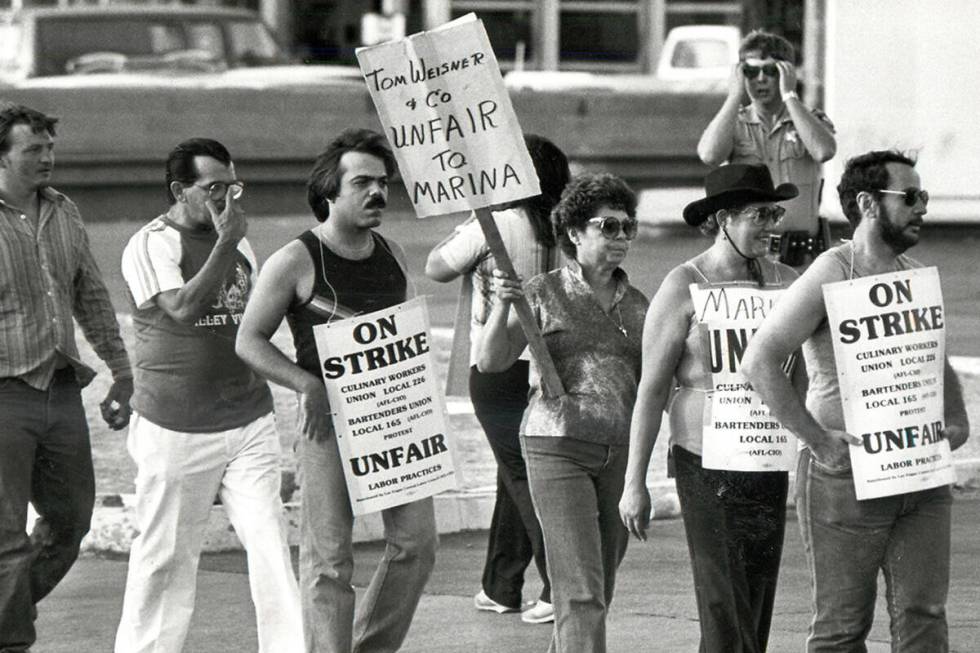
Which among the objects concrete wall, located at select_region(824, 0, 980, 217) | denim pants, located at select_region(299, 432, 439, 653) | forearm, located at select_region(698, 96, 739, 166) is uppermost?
forearm, located at select_region(698, 96, 739, 166)

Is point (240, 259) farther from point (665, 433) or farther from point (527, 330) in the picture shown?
point (665, 433)

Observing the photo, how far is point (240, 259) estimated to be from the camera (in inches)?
280

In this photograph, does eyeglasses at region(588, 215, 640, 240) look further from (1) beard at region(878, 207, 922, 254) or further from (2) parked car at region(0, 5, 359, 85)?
(2) parked car at region(0, 5, 359, 85)

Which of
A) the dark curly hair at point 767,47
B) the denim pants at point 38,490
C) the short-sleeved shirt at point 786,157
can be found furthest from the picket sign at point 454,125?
the dark curly hair at point 767,47

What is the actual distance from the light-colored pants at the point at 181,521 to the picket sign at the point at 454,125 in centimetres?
104

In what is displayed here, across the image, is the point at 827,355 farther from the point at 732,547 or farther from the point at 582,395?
the point at 582,395

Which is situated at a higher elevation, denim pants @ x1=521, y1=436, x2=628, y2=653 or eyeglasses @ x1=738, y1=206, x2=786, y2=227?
eyeglasses @ x1=738, y1=206, x2=786, y2=227

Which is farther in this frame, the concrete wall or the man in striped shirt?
the concrete wall

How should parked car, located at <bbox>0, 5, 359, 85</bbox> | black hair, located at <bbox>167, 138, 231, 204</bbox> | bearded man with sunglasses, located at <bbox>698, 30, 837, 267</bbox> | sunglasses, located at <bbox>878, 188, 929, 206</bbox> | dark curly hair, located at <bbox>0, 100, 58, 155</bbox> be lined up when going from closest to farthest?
sunglasses, located at <bbox>878, 188, 929, 206</bbox>
black hair, located at <bbox>167, 138, 231, 204</bbox>
dark curly hair, located at <bbox>0, 100, 58, 155</bbox>
bearded man with sunglasses, located at <bbox>698, 30, 837, 267</bbox>
parked car, located at <bbox>0, 5, 359, 85</bbox>

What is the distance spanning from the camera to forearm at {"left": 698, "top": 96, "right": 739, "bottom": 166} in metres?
9.31

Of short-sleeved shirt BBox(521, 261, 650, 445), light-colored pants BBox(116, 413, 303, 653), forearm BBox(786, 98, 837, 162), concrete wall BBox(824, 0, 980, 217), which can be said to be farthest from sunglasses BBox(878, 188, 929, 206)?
concrete wall BBox(824, 0, 980, 217)

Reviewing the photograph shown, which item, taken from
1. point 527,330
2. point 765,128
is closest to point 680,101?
point 765,128

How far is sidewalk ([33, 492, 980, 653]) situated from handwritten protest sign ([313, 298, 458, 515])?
1078mm

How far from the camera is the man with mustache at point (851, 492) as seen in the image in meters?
5.68
